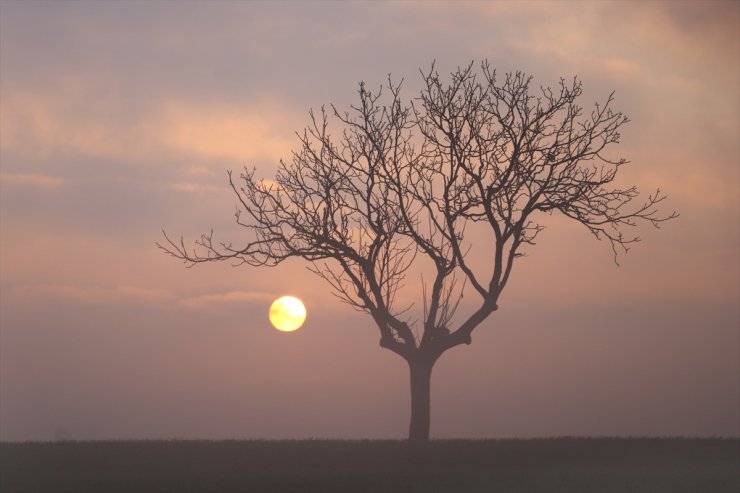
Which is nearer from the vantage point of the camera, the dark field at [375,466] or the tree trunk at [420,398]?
the dark field at [375,466]

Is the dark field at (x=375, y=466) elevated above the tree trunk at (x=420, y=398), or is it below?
below

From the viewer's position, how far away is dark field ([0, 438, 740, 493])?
20297 millimetres

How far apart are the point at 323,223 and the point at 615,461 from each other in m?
10.1

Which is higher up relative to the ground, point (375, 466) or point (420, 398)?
point (420, 398)

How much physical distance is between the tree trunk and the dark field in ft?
4.97

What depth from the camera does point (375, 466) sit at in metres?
22.9

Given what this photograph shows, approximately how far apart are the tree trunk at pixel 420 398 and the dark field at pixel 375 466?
59.6 inches

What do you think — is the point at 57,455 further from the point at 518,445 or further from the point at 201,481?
the point at 518,445

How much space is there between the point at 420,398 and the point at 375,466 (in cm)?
506

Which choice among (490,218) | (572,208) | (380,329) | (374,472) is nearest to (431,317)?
(380,329)

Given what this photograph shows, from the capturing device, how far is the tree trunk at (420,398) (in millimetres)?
27672

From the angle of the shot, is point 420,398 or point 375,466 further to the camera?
point 420,398

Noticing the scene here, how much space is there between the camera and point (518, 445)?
26328mm

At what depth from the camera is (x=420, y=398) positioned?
27.8 meters
